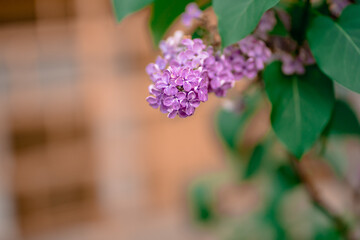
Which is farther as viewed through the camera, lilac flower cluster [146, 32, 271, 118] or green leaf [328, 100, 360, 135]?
green leaf [328, 100, 360, 135]

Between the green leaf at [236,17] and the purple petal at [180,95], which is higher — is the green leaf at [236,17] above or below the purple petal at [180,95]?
above

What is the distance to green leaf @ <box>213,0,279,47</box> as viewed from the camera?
41cm

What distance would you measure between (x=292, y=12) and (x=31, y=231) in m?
2.75

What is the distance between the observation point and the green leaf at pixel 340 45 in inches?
16.8

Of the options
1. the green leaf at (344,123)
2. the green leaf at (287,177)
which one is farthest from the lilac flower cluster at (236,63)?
the green leaf at (287,177)

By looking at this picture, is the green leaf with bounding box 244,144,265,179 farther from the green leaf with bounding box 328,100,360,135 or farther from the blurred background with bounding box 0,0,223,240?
the blurred background with bounding box 0,0,223,240

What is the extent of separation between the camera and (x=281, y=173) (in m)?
1.02

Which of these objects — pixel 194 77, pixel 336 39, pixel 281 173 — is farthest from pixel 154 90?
pixel 281 173

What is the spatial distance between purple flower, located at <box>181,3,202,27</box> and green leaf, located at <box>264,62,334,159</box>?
0.40 ft

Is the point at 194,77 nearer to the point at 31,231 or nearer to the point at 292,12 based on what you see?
the point at 292,12

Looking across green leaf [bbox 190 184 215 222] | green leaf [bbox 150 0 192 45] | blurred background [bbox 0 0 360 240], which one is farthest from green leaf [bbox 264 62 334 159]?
blurred background [bbox 0 0 360 240]

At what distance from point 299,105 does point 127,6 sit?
0.85 ft

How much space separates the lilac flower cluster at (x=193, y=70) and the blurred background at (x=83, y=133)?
2.25 meters

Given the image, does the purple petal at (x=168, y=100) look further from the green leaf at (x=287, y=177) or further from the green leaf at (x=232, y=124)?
the green leaf at (x=287, y=177)
